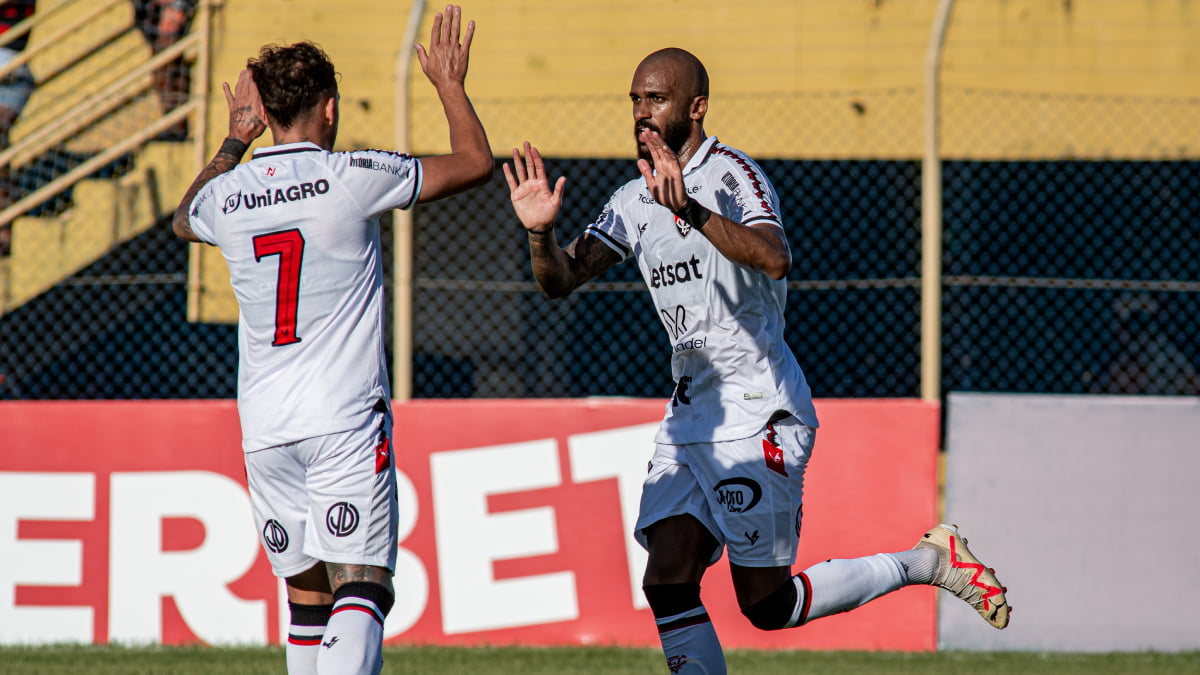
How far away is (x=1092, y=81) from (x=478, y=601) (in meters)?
6.57

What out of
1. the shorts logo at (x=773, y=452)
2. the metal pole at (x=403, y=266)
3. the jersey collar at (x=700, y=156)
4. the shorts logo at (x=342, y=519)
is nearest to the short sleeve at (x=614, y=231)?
the jersey collar at (x=700, y=156)

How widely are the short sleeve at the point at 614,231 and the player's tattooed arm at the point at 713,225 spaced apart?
768 millimetres

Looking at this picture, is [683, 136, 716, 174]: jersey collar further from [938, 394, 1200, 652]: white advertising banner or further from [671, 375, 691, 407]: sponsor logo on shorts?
[938, 394, 1200, 652]: white advertising banner

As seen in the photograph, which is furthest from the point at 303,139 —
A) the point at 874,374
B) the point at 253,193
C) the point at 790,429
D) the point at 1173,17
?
the point at 1173,17

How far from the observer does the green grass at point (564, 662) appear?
6949 mm

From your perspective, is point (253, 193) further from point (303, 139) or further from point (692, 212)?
point (692, 212)

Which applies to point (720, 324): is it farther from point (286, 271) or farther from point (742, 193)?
point (286, 271)

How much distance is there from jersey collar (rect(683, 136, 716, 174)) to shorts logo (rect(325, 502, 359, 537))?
1.72 m

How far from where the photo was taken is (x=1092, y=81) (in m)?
10.8

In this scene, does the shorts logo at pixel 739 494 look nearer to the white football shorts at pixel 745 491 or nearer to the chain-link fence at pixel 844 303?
the white football shorts at pixel 745 491

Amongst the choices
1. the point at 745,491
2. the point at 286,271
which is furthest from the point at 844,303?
the point at 286,271

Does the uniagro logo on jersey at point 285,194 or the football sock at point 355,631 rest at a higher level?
the uniagro logo on jersey at point 285,194

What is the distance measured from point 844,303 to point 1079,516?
13.3 ft

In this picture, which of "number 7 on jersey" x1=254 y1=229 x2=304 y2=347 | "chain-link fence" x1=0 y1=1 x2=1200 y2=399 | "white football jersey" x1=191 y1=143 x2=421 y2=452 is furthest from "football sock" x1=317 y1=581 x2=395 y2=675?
"chain-link fence" x1=0 y1=1 x2=1200 y2=399
